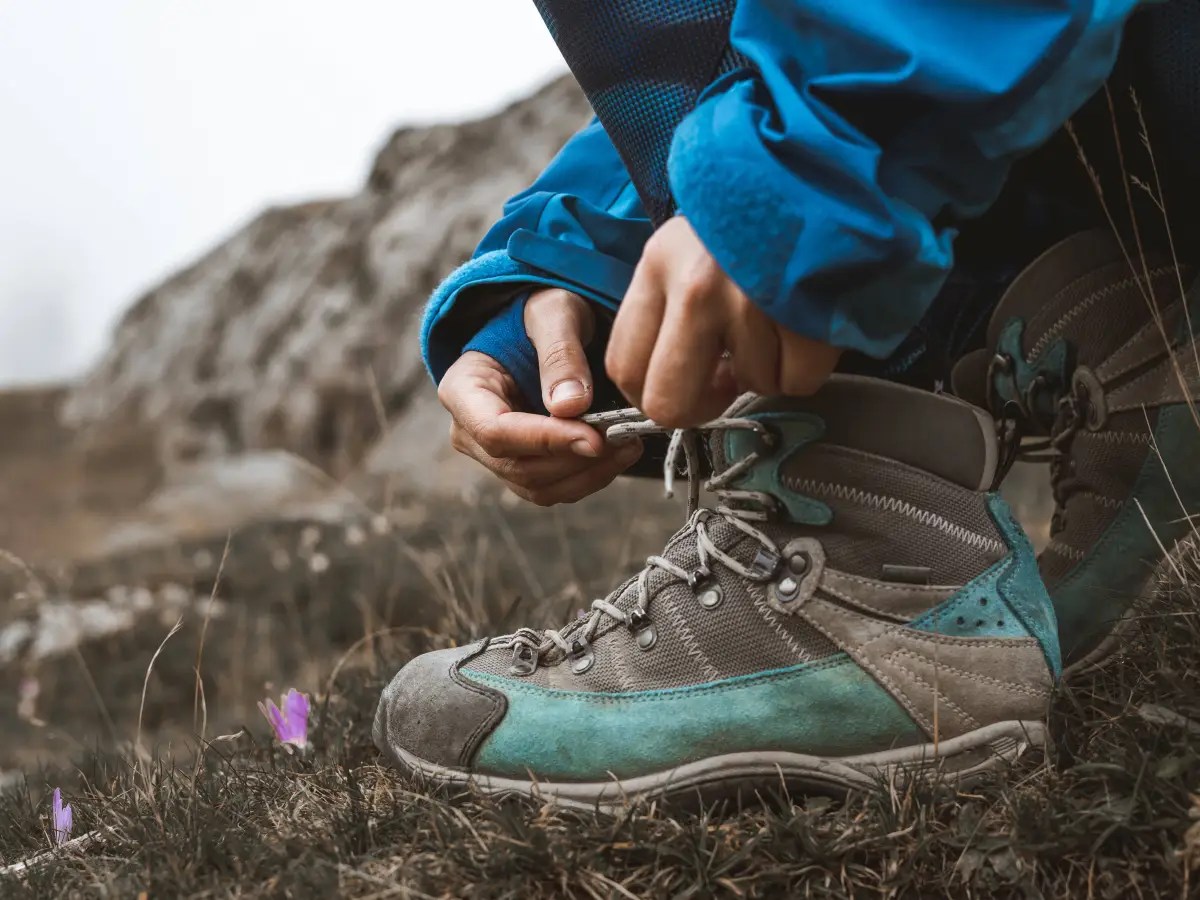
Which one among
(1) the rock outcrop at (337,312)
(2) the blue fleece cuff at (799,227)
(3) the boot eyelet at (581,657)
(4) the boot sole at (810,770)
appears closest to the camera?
(2) the blue fleece cuff at (799,227)

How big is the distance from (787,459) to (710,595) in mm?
225

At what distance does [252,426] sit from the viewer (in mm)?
22703

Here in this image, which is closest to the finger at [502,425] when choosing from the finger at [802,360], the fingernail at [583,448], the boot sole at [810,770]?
the fingernail at [583,448]

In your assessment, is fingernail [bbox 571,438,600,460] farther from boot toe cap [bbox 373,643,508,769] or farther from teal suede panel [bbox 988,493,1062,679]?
teal suede panel [bbox 988,493,1062,679]

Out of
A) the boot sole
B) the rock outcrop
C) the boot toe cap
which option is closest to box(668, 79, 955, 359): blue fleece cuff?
the boot sole

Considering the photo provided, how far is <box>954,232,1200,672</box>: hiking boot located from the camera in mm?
1732

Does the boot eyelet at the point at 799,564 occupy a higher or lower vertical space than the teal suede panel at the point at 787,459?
lower

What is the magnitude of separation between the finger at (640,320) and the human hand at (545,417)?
0.94ft

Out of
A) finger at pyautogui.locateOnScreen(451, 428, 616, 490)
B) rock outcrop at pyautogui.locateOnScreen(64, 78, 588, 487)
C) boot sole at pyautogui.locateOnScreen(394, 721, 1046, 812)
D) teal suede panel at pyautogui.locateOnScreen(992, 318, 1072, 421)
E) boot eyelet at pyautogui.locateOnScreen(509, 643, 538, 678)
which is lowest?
rock outcrop at pyautogui.locateOnScreen(64, 78, 588, 487)

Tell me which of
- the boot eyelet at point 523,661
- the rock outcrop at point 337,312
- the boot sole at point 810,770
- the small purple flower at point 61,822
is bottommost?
the rock outcrop at point 337,312

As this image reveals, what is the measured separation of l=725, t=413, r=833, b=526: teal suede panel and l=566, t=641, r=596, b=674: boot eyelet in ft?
1.15

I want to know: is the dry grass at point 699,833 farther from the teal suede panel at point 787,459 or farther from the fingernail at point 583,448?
the fingernail at point 583,448

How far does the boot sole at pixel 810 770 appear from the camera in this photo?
1.47 metres

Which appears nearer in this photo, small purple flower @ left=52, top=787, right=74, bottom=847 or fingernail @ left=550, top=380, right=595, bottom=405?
fingernail @ left=550, top=380, right=595, bottom=405
